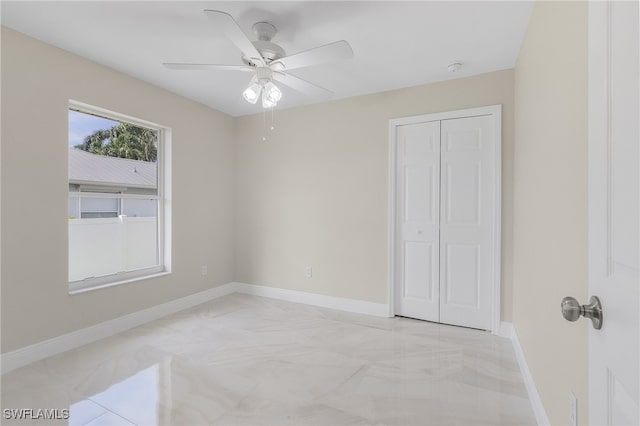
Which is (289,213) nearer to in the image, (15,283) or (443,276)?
(443,276)

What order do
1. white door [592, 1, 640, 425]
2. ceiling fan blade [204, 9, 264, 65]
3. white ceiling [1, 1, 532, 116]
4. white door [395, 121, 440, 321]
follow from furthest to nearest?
white door [395, 121, 440, 321]
white ceiling [1, 1, 532, 116]
ceiling fan blade [204, 9, 264, 65]
white door [592, 1, 640, 425]

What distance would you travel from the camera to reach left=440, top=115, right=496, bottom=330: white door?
2945mm

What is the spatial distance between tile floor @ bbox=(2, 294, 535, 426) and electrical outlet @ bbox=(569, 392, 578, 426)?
647 mm

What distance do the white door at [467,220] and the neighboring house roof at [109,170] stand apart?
10.9 ft

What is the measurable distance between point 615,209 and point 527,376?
1960mm

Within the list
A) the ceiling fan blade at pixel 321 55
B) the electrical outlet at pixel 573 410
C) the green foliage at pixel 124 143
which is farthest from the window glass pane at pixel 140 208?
the electrical outlet at pixel 573 410

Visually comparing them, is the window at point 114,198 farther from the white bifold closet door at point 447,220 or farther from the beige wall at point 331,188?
the white bifold closet door at point 447,220

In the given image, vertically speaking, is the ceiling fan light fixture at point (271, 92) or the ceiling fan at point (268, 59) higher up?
the ceiling fan at point (268, 59)

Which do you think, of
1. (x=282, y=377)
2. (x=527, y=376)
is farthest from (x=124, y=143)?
(x=527, y=376)

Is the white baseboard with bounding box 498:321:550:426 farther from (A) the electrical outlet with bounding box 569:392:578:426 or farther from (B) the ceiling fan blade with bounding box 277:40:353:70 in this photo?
(B) the ceiling fan blade with bounding box 277:40:353:70

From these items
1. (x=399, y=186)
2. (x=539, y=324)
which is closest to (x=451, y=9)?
(x=399, y=186)

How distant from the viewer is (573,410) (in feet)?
3.86

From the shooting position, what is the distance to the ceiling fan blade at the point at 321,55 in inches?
71.1

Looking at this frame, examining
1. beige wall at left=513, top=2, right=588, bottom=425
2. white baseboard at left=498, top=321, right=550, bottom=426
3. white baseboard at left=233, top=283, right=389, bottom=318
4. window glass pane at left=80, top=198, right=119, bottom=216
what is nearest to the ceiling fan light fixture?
beige wall at left=513, top=2, right=588, bottom=425
